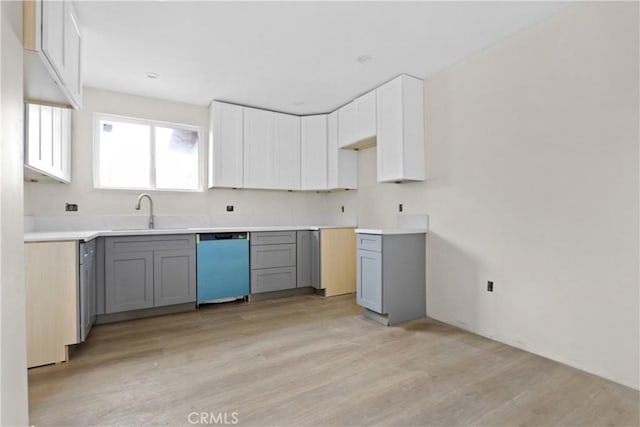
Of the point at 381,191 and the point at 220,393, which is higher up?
the point at 381,191

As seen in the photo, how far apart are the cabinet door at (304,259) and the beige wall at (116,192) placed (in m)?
0.79

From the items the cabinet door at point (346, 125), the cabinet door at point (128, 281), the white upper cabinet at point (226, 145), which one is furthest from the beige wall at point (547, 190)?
the cabinet door at point (128, 281)

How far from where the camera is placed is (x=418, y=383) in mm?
1955

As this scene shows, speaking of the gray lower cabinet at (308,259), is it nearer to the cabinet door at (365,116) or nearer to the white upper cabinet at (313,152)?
the white upper cabinet at (313,152)

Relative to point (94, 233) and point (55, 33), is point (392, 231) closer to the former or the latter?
point (94, 233)

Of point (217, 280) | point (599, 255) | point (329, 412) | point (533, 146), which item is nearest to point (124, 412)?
point (329, 412)

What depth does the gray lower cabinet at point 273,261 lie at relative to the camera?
152 inches

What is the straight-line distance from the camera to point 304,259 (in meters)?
4.18

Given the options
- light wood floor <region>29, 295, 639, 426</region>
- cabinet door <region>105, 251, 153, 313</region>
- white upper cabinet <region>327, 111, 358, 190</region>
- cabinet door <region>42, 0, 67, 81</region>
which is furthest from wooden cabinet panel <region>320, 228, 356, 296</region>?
cabinet door <region>42, 0, 67, 81</region>

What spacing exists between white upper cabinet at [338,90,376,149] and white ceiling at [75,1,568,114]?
0.64ft

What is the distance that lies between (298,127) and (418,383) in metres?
3.55

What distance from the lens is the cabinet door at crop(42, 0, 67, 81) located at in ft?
4.90

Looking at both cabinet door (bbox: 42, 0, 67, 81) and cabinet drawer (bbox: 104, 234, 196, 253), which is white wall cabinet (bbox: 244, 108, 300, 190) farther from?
Result: cabinet door (bbox: 42, 0, 67, 81)

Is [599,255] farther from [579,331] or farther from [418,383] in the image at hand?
[418,383]
